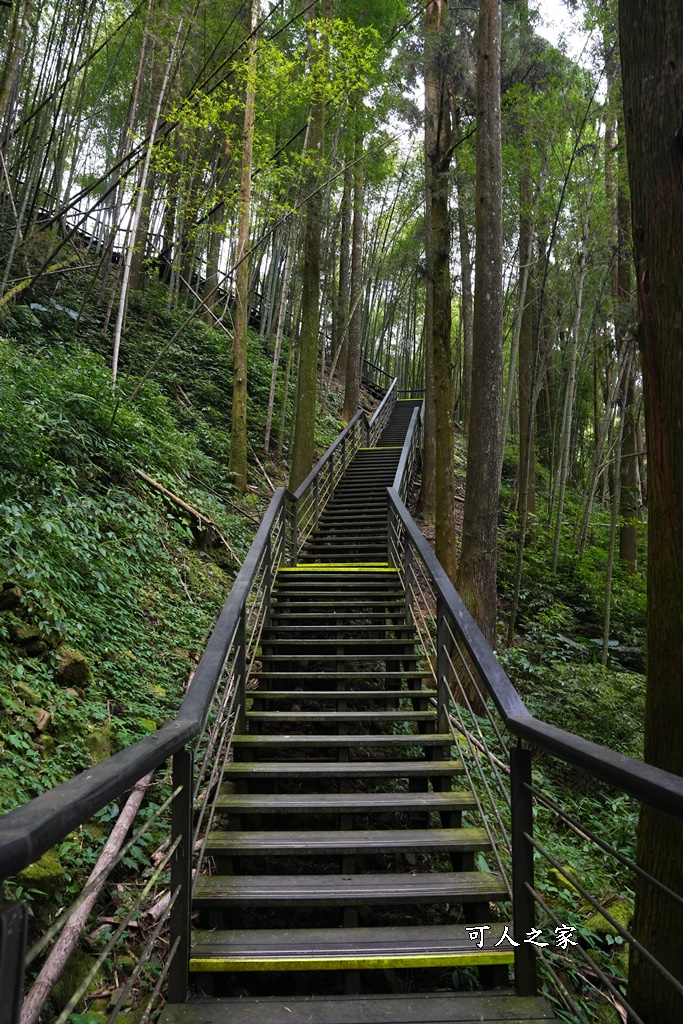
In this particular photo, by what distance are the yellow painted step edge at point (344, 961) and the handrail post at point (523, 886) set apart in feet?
0.22

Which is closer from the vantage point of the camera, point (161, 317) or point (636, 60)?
point (636, 60)

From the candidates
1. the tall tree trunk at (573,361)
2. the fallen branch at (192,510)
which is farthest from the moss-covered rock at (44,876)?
the tall tree trunk at (573,361)

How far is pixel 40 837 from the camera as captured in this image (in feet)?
2.88

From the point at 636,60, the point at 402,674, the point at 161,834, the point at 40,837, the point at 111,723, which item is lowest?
the point at 161,834

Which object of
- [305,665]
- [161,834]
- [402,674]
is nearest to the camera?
[161,834]

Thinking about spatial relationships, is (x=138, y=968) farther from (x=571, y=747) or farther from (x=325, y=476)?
(x=325, y=476)

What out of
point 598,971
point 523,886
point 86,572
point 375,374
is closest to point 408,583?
point 86,572

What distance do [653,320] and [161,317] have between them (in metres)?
12.1

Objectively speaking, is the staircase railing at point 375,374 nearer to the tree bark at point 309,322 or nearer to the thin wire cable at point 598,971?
the tree bark at point 309,322

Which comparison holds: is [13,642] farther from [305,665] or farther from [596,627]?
[596,627]

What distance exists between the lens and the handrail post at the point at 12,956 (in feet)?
2.42

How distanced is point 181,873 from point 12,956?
1.13 meters

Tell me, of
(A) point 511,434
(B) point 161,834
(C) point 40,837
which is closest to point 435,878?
(B) point 161,834

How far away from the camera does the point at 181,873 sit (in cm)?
177
